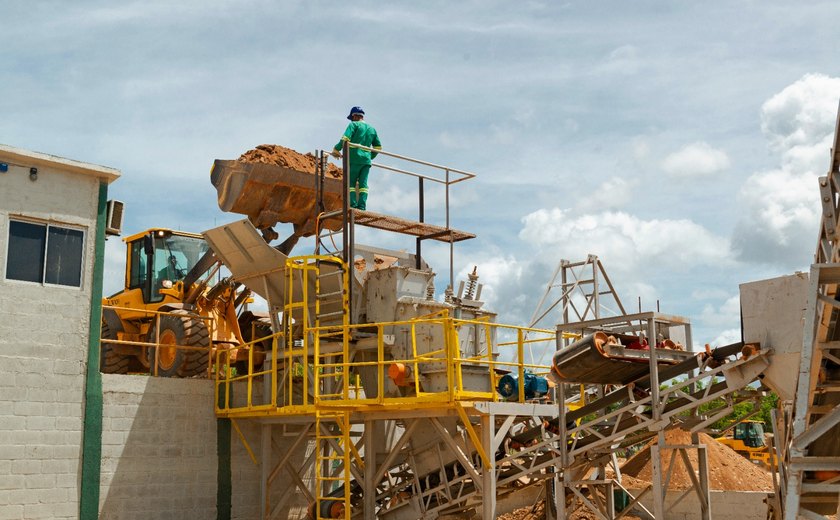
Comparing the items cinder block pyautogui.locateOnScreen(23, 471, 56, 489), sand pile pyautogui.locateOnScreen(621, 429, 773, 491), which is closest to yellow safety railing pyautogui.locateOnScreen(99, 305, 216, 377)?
cinder block pyautogui.locateOnScreen(23, 471, 56, 489)

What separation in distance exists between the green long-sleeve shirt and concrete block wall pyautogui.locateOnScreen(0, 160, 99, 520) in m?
4.72

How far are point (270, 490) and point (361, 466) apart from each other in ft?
8.93

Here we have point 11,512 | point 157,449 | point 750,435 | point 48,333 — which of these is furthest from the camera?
point 750,435

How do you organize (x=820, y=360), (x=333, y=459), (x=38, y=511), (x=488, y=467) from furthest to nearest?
(x=333, y=459)
(x=38, y=511)
(x=488, y=467)
(x=820, y=360)

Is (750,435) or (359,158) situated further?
(750,435)

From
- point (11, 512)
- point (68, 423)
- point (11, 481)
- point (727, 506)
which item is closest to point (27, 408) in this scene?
point (68, 423)

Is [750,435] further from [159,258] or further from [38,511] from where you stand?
[38,511]

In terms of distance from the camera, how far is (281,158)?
57.9 ft

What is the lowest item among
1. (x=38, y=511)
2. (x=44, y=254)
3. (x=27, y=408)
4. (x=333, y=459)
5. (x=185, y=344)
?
(x=38, y=511)

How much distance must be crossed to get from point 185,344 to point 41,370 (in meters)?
3.21

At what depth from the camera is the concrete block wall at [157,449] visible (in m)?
15.8

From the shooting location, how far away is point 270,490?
57.9ft

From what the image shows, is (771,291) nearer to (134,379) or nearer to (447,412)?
(447,412)

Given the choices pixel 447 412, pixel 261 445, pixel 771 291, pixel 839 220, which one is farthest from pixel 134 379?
pixel 839 220
